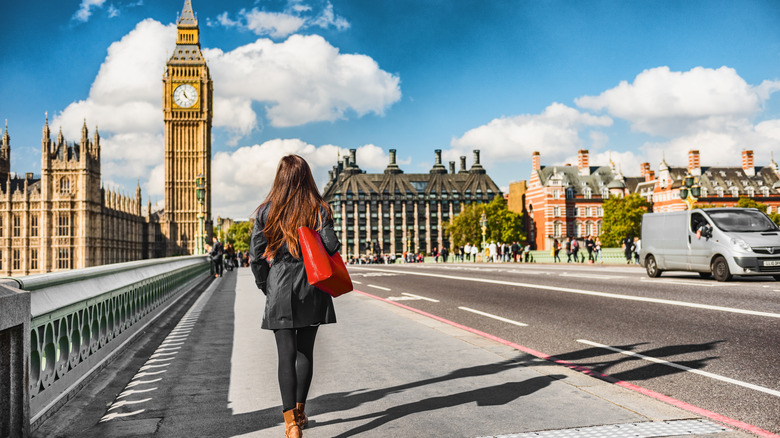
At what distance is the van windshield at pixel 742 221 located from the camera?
17.8m

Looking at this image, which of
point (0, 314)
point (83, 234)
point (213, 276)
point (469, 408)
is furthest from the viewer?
point (83, 234)

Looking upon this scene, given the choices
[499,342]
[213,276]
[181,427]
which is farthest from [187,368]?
[213,276]

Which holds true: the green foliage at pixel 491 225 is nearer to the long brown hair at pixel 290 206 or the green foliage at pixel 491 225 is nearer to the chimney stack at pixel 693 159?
the chimney stack at pixel 693 159

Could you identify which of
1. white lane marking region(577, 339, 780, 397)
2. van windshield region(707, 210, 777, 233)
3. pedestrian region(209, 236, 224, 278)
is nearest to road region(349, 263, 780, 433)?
white lane marking region(577, 339, 780, 397)

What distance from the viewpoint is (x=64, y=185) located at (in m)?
96.4

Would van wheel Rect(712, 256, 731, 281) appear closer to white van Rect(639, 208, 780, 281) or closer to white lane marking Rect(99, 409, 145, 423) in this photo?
white van Rect(639, 208, 780, 281)

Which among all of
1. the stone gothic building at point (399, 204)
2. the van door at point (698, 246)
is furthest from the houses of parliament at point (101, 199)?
the van door at point (698, 246)

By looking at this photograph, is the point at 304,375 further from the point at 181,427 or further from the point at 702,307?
the point at 702,307

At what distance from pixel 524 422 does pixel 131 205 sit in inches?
4871

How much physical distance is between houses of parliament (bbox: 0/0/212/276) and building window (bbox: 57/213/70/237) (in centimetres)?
13

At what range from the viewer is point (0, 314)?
3.59m

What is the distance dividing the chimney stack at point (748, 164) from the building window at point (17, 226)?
116m

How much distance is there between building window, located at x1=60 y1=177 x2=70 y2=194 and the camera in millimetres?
96125

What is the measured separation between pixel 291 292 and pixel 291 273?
0.43 ft
